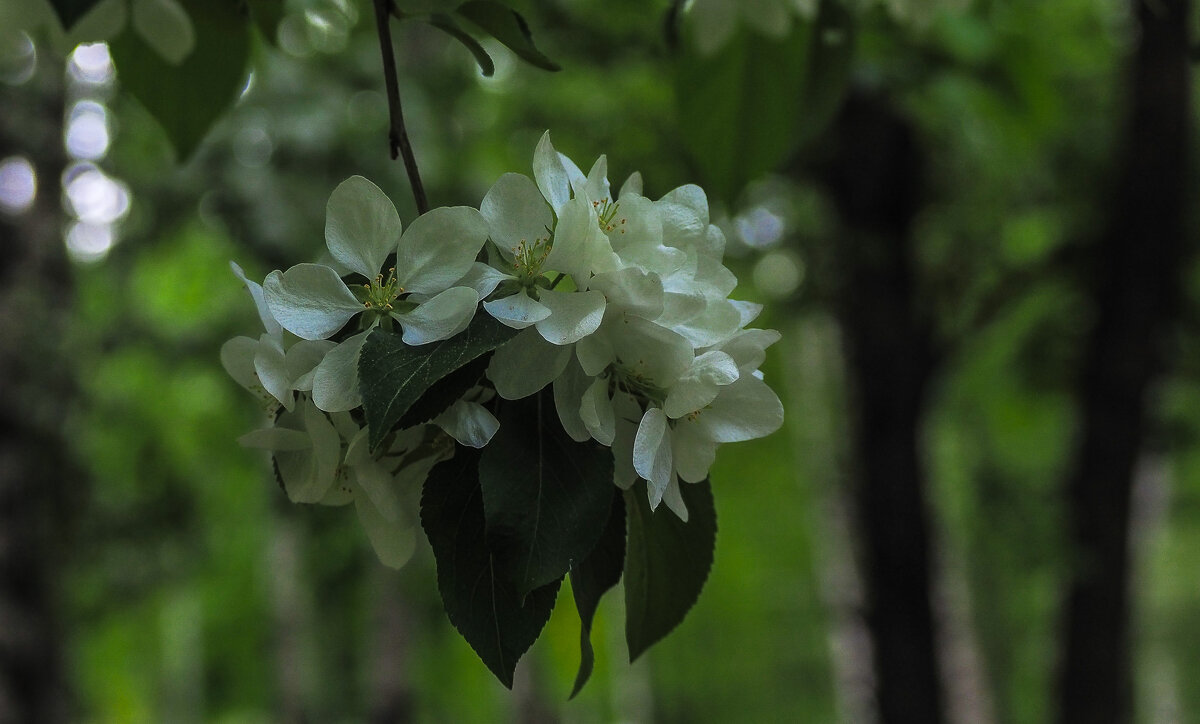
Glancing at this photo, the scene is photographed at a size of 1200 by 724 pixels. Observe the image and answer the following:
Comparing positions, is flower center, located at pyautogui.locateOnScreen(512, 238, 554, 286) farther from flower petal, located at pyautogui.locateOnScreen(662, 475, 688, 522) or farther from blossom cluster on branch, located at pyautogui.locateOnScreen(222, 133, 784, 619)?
flower petal, located at pyautogui.locateOnScreen(662, 475, 688, 522)

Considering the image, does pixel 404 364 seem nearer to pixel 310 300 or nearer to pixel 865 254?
pixel 310 300

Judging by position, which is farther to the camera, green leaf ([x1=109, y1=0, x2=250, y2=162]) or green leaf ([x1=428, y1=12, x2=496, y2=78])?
green leaf ([x1=109, y1=0, x2=250, y2=162])

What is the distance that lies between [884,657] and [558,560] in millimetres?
3044

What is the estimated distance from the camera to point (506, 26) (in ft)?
2.10

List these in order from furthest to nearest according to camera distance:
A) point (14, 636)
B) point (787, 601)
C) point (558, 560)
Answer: point (787, 601) < point (14, 636) < point (558, 560)

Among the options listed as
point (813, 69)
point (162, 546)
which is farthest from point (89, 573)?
point (813, 69)

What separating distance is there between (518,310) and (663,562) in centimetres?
18

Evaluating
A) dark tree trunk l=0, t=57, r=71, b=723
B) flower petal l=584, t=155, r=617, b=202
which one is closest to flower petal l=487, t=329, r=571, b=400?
flower petal l=584, t=155, r=617, b=202

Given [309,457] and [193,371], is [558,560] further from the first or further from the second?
[193,371]

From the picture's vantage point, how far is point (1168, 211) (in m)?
3.10

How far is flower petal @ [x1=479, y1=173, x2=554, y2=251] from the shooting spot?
1.64 feet

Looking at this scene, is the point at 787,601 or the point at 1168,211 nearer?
the point at 1168,211

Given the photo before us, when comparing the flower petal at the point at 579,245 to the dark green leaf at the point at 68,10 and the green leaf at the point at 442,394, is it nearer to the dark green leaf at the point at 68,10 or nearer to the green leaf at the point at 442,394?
the green leaf at the point at 442,394

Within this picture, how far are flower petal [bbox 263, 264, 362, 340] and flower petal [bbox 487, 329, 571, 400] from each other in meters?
0.08
